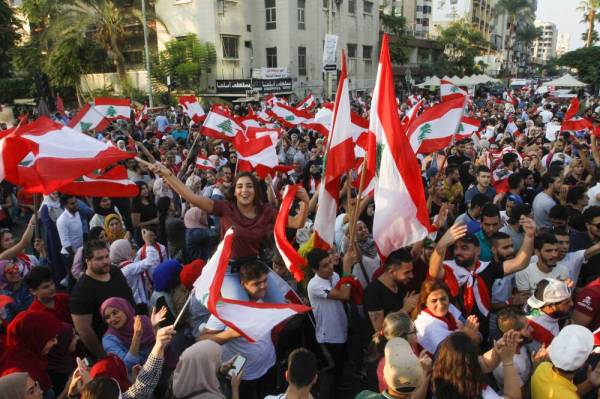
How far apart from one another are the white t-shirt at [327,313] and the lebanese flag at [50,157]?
6.32 ft

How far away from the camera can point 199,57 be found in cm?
2880

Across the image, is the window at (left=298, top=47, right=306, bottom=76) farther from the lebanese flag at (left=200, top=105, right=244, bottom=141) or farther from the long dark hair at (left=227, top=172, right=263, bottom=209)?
the long dark hair at (left=227, top=172, right=263, bottom=209)

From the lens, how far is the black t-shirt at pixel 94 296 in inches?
143

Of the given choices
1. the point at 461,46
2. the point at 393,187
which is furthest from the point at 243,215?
the point at 461,46

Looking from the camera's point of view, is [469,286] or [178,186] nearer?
[178,186]

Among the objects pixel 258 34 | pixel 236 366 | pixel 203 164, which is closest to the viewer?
pixel 236 366

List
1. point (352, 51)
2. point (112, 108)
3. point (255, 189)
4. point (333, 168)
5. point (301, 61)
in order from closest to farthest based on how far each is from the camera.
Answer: point (255, 189) < point (333, 168) < point (112, 108) < point (301, 61) < point (352, 51)

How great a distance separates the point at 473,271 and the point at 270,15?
3089 cm

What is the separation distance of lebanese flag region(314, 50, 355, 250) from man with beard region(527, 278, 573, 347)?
167 cm

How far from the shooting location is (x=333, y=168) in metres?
4.06

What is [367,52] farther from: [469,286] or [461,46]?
[469,286]

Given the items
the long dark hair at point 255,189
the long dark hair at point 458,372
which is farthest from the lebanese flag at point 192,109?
the long dark hair at point 458,372

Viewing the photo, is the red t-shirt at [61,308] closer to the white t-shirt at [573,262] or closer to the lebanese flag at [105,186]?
the lebanese flag at [105,186]

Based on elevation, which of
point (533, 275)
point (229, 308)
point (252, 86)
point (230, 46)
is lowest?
point (533, 275)
